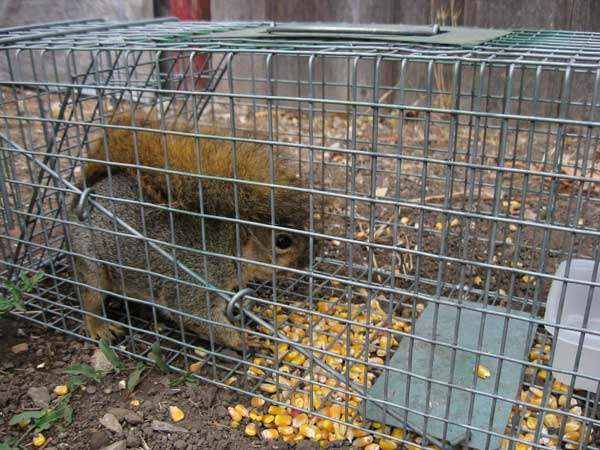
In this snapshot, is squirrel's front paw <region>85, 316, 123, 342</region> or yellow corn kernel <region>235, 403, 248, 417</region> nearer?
yellow corn kernel <region>235, 403, 248, 417</region>

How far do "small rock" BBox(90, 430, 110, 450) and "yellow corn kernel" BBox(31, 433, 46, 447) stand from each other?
14cm

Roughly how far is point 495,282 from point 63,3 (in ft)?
15.7

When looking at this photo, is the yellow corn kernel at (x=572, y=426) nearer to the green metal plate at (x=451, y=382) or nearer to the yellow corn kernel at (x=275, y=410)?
the green metal plate at (x=451, y=382)

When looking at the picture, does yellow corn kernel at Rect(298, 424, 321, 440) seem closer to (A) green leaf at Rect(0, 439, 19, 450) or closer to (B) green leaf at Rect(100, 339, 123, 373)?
(B) green leaf at Rect(100, 339, 123, 373)

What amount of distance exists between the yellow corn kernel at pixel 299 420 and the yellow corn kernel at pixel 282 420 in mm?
15

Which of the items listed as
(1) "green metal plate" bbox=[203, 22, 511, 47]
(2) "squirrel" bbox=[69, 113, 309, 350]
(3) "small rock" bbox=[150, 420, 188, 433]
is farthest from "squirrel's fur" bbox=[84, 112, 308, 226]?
(3) "small rock" bbox=[150, 420, 188, 433]

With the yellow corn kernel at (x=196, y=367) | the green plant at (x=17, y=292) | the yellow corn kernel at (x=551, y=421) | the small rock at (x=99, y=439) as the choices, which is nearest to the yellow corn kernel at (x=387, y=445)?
the yellow corn kernel at (x=551, y=421)

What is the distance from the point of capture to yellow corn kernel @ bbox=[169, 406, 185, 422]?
6.18 feet

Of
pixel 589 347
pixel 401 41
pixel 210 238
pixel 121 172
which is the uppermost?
pixel 401 41

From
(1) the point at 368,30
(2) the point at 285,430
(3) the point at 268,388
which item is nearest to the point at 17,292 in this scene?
(3) the point at 268,388

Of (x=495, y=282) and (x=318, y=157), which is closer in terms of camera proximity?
(x=495, y=282)

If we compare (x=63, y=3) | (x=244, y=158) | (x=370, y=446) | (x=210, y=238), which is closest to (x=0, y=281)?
(x=210, y=238)

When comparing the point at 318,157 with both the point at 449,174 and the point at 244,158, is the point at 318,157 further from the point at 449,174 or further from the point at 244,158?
the point at 449,174

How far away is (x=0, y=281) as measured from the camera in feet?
8.05
